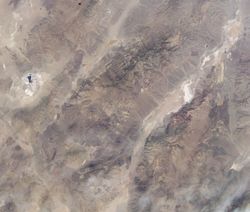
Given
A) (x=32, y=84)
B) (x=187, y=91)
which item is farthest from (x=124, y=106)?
(x=32, y=84)

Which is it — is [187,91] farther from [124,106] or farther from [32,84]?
[32,84]

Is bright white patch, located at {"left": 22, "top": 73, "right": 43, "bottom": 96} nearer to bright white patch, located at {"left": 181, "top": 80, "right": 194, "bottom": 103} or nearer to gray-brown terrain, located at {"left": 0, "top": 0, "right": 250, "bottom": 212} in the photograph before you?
gray-brown terrain, located at {"left": 0, "top": 0, "right": 250, "bottom": 212}

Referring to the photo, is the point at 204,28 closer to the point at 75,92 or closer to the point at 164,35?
the point at 164,35

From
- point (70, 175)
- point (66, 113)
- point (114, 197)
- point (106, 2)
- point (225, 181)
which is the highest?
point (106, 2)

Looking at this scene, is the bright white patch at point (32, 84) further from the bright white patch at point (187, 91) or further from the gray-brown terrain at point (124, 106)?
the bright white patch at point (187, 91)

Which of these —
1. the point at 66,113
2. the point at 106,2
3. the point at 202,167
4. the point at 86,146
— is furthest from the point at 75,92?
the point at 202,167

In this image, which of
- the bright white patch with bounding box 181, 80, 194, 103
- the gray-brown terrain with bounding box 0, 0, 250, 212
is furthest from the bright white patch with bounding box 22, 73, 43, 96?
the bright white patch with bounding box 181, 80, 194, 103
